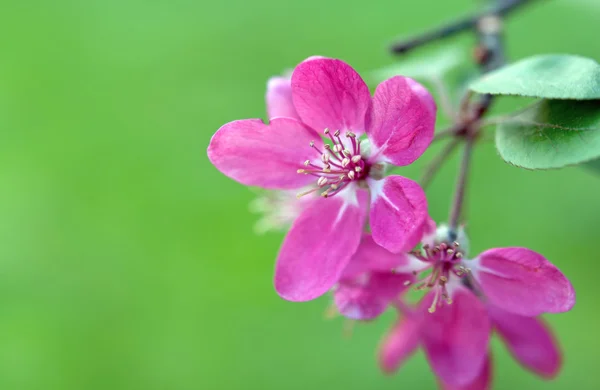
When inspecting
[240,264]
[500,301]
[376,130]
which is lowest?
[240,264]

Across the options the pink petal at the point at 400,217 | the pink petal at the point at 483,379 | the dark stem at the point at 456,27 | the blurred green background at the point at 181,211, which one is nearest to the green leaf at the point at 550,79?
the pink petal at the point at 400,217

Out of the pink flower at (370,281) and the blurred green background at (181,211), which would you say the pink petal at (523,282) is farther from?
the blurred green background at (181,211)

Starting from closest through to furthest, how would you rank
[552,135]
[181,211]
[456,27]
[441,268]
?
[552,135]
[441,268]
[456,27]
[181,211]

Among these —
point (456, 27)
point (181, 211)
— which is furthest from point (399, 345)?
point (181, 211)

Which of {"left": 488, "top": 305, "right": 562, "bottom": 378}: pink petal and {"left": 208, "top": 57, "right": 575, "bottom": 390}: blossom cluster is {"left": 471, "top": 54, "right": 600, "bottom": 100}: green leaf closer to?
{"left": 208, "top": 57, "right": 575, "bottom": 390}: blossom cluster

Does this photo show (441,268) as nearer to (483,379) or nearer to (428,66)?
(483,379)

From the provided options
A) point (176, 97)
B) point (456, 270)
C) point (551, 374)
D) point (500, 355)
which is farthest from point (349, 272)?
point (176, 97)

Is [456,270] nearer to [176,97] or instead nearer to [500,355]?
[500,355]

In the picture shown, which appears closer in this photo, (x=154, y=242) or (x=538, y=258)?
(x=538, y=258)
